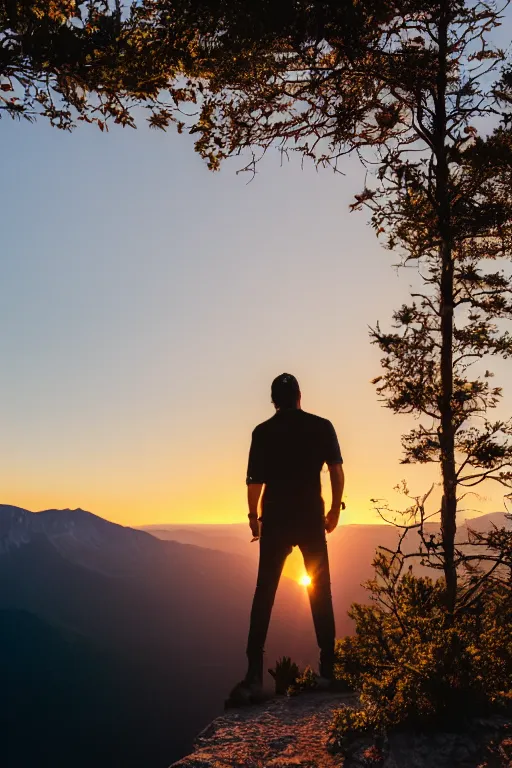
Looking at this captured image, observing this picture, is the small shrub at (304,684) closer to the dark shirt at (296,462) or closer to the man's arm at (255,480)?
the man's arm at (255,480)

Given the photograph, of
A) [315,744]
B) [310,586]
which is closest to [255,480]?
[310,586]

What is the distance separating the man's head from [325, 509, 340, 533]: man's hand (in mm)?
1290

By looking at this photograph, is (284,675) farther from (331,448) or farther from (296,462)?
(331,448)

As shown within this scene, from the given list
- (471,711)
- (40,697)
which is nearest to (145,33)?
(471,711)

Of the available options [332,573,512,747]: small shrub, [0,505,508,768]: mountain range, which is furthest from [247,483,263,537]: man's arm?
[0,505,508,768]: mountain range

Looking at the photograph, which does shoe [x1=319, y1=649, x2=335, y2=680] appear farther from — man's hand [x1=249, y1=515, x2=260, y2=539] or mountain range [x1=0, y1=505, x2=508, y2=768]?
mountain range [x1=0, y1=505, x2=508, y2=768]

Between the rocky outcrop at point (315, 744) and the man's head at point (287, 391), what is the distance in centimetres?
317

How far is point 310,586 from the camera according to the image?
7.08 metres

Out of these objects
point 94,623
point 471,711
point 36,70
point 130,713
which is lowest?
point 130,713

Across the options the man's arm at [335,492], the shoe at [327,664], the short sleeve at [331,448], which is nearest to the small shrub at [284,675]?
the shoe at [327,664]

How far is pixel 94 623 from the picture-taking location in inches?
6727

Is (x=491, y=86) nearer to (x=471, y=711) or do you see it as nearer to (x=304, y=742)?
(x=471, y=711)

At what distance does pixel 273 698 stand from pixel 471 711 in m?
2.85

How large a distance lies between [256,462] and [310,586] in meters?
1.55
